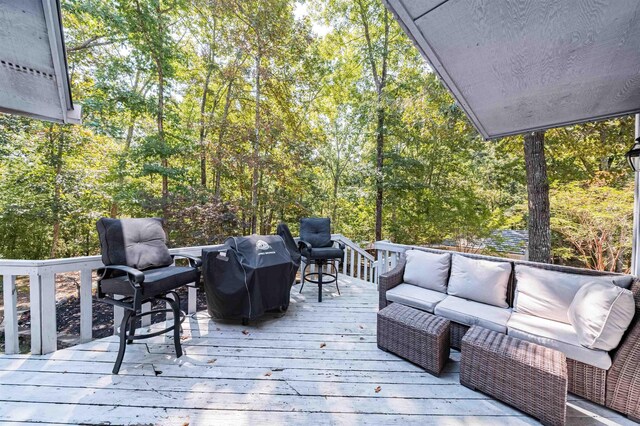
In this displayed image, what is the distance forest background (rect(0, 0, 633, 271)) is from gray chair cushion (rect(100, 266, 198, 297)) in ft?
10.4

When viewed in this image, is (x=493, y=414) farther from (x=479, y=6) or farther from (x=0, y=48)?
(x=0, y=48)

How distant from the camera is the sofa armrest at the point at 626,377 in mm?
1615

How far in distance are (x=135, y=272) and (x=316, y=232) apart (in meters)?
2.69

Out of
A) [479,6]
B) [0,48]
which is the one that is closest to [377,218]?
[479,6]

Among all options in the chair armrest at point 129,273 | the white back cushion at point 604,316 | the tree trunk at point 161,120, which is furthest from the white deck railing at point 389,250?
the tree trunk at point 161,120

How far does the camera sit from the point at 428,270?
2.91m

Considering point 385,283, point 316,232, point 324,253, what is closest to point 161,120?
point 316,232

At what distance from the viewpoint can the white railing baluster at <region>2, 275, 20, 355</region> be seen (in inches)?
84.7

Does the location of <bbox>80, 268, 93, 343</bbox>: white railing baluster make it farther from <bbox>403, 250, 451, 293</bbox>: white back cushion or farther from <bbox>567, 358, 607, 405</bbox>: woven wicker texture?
<bbox>567, 358, 607, 405</bbox>: woven wicker texture

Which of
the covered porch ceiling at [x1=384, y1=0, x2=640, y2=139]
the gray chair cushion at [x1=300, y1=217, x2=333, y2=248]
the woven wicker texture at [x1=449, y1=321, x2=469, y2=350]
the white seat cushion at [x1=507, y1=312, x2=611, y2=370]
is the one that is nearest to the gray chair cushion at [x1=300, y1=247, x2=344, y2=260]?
the gray chair cushion at [x1=300, y1=217, x2=333, y2=248]

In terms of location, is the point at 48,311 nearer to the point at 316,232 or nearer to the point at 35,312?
the point at 35,312

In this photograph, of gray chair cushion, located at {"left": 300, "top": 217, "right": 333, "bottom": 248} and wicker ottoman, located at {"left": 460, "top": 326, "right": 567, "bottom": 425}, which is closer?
wicker ottoman, located at {"left": 460, "top": 326, "right": 567, "bottom": 425}

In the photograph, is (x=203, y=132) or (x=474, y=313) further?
(x=203, y=132)

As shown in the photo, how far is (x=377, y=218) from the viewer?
794cm
